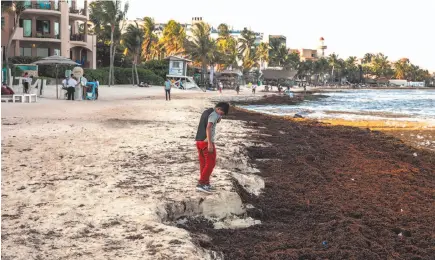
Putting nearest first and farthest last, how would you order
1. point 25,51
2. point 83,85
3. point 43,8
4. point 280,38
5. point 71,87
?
A: point 71,87 < point 83,85 < point 43,8 < point 25,51 < point 280,38

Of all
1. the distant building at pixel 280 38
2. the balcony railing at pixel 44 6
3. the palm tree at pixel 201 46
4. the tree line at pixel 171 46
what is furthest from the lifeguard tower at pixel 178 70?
the distant building at pixel 280 38

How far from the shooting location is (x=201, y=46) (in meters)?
73.8

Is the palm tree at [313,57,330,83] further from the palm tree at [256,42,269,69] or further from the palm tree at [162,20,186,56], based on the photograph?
the palm tree at [162,20,186,56]

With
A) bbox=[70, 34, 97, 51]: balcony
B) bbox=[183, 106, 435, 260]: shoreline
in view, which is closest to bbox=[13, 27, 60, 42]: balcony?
bbox=[70, 34, 97, 51]: balcony

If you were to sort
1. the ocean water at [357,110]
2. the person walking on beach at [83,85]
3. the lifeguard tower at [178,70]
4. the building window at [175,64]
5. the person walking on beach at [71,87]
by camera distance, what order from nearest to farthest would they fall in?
the person walking on beach at [71,87]
the person walking on beach at [83,85]
the ocean water at [357,110]
the lifeguard tower at [178,70]
the building window at [175,64]

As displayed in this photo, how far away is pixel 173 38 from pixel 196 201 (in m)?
82.9

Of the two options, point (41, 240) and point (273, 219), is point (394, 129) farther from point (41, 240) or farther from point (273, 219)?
point (41, 240)

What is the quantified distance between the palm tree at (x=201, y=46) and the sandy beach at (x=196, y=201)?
6119 centimetres

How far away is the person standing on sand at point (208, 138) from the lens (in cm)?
696

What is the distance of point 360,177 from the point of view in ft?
34.1

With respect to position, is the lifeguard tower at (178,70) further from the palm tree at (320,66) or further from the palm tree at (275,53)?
the palm tree at (320,66)

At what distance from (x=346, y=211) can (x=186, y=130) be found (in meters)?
8.63

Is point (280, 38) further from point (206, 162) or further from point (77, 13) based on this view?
point (206, 162)

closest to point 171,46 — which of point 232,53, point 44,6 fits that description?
point 232,53
